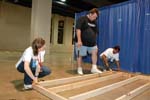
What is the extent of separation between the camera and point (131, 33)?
5684mm

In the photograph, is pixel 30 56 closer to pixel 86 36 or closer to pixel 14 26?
pixel 86 36

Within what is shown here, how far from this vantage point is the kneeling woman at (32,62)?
321 centimetres

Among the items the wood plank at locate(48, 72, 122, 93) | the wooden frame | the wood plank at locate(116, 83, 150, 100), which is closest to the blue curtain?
the wooden frame

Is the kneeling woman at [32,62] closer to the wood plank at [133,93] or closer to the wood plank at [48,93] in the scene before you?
the wood plank at [48,93]

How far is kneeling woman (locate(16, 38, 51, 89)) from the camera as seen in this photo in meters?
3.21

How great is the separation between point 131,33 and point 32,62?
3.12 m

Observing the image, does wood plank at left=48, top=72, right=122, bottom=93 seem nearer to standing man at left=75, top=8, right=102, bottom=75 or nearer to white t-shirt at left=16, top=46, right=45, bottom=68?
white t-shirt at left=16, top=46, right=45, bottom=68

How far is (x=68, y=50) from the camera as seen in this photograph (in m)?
19.2

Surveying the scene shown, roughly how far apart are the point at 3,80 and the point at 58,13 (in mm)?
14448

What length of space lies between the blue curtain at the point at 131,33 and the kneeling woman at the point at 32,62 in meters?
2.74

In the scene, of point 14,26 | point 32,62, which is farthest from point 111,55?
point 14,26

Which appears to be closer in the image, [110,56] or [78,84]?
[78,84]

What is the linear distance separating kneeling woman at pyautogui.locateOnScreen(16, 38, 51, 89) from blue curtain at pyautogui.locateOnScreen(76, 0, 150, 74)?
8.99ft

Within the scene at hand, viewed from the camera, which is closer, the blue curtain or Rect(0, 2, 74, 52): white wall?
the blue curtain
